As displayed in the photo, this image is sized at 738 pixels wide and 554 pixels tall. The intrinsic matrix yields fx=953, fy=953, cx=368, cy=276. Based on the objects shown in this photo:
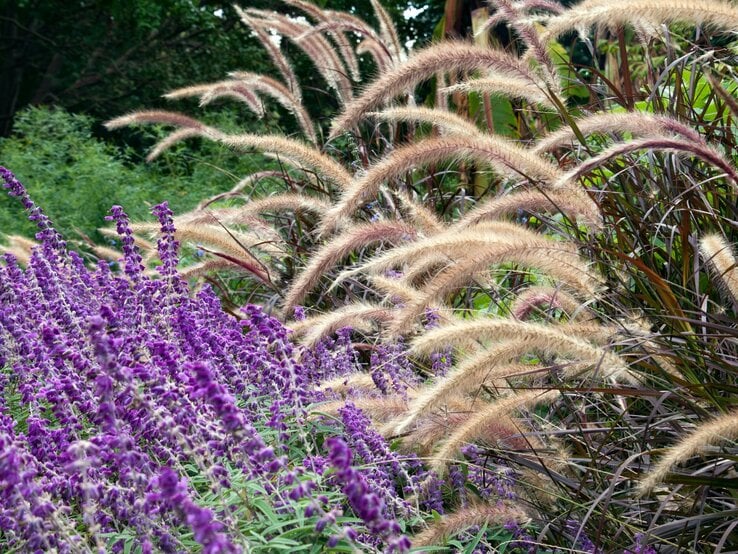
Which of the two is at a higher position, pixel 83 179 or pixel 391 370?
pixel 391 370

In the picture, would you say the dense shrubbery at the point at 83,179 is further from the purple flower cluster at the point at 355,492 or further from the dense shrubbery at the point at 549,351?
the purple flower cluster at the point at 355,492

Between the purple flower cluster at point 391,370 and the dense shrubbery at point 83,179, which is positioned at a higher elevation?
the purple flower cluster at point 391,370

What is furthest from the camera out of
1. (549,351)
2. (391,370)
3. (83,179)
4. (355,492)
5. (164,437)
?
(83,179)

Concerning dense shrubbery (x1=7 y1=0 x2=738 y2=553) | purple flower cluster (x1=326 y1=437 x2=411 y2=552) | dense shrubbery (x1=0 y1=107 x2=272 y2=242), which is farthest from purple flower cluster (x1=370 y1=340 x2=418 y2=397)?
dense shrubbery (x1=0 y1=107 x2=272 y2=242)

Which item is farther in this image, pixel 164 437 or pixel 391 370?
pixel 391 370

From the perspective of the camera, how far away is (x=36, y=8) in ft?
73.9

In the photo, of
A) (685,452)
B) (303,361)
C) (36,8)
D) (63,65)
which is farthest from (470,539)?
(63,65)

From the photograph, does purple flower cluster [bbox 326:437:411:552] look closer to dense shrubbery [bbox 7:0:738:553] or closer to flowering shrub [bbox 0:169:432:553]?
flowering shrub [bbox 0:169:432:553]

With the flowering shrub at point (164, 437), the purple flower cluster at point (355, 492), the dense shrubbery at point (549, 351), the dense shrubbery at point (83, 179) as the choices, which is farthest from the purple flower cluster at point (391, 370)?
the dense shrubbery at point (83, 179)

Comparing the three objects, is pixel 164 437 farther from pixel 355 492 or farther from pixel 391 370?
pixel 391 370

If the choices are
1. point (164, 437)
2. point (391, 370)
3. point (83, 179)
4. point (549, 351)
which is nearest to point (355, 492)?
point (164, 437)

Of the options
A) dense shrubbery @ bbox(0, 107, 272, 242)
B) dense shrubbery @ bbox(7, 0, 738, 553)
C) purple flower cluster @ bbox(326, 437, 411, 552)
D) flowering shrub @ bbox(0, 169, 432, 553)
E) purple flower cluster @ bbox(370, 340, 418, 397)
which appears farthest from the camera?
dense shrubbery @ bbox(0, 107, 272, 242)

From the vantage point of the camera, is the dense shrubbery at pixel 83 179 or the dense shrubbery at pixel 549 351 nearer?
the dense shrubbery at pixel 549 351

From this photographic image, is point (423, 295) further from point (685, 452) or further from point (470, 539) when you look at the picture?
point (685, 452)
